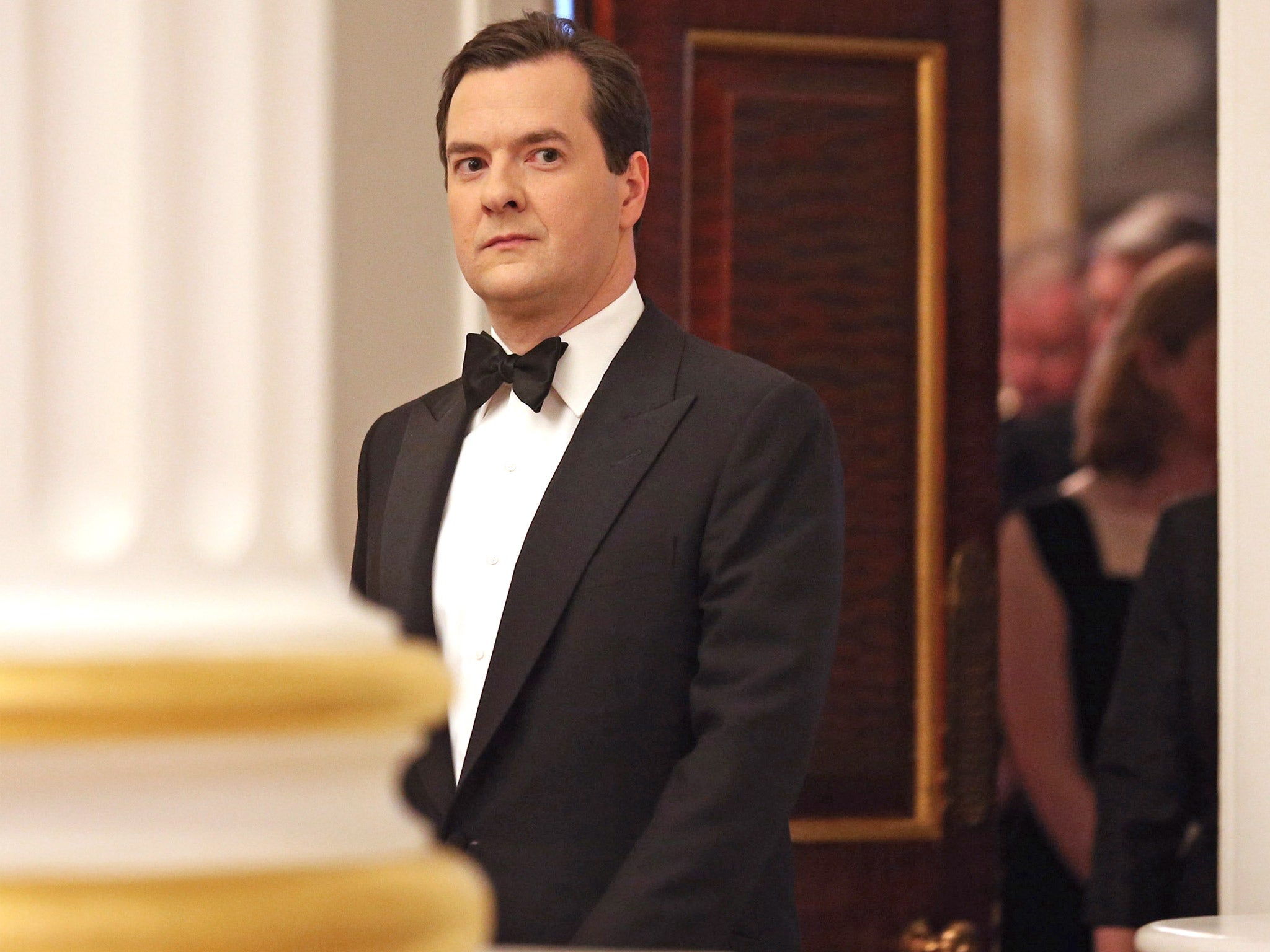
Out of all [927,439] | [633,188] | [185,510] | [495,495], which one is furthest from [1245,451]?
[185,510]

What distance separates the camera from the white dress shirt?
191cm

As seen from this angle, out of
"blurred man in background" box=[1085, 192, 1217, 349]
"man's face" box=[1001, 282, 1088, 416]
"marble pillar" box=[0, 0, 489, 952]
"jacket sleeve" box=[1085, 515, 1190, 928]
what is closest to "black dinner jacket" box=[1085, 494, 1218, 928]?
"jacket sleeve" box=[1085, 515, 1190, 928]

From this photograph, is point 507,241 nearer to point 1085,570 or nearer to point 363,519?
point 363,519

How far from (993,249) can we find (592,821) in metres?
1.72

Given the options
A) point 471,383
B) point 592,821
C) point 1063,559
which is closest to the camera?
point 592,821

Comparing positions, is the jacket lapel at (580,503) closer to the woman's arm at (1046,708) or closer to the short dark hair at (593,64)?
the short dark hair at (593,64)

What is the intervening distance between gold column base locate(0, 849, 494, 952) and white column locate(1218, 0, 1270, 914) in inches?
71.6

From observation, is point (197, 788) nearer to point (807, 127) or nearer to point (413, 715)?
point (413, 715)

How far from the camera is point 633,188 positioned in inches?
79.0

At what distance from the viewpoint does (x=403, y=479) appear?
2070 millimetres

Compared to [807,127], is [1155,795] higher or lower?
lower

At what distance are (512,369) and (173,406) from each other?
1.12m

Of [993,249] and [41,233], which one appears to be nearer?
[41,233]

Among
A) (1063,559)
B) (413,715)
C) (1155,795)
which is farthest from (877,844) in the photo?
(413,715)
